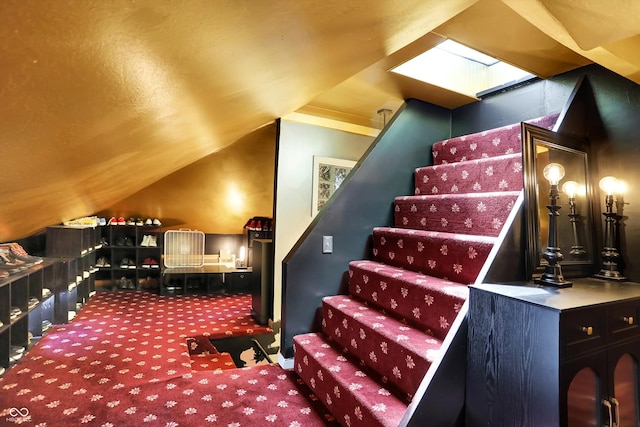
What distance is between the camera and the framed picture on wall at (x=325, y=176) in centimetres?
346

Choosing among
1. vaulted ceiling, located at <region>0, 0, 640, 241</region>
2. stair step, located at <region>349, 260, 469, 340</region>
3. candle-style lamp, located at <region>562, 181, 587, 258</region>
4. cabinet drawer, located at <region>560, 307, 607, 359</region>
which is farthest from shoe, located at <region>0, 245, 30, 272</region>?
candle-style lamp, located at <region>562, 181, 587, 258</region>

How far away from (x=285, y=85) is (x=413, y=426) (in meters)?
1.80

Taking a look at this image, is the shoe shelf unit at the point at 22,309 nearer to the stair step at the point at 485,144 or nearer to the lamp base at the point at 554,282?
the lamp base at the point at 554,282

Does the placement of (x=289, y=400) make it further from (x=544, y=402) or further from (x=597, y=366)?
(x=597, y=366)

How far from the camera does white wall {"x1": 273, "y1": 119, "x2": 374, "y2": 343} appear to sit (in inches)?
130

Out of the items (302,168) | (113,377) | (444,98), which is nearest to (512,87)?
(444,98)

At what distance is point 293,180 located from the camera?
3359 mm

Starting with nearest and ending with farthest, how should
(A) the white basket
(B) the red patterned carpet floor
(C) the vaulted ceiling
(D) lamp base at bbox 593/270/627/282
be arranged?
1. (C) the vaulted ceiling
2. (D) lamp base at bbox 593/270/627/282
3. (B) the red patterned carpet floor
4. (A) the white basket

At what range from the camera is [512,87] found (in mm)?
2561

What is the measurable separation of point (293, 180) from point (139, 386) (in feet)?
7.10

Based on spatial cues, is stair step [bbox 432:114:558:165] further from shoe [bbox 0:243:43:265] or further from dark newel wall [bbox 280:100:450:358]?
shoe [bbox 0:243:43:265]

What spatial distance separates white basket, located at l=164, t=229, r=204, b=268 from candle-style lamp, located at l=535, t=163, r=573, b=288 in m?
4.82

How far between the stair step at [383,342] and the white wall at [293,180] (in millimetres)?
1245

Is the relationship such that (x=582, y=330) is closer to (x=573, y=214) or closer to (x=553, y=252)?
(x=553, y=252)
